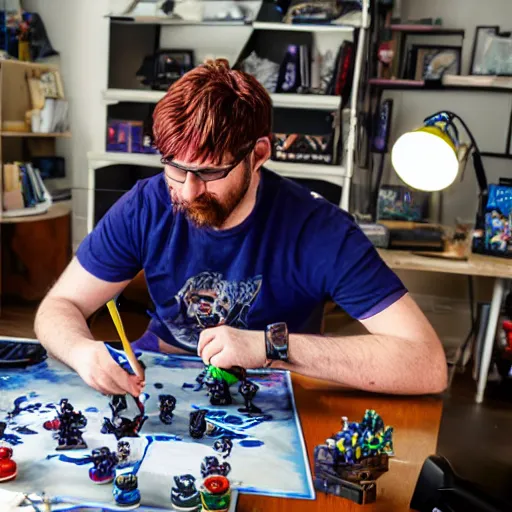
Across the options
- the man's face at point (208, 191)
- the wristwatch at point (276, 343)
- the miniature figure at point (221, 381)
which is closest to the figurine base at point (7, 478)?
the miniature figure at point (221, 381)

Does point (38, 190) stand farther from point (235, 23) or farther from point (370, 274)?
point (370, 274)

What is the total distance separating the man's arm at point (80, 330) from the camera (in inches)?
42.5

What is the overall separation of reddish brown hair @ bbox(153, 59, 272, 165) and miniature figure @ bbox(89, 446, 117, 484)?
567mm

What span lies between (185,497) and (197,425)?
A: 0.20 metres

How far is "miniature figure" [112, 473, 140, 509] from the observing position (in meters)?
0.77

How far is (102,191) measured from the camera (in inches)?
139

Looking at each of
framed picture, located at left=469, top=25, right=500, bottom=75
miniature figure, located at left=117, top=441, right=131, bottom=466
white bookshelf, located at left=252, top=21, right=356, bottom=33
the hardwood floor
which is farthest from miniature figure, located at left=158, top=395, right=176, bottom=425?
framed picture, located at left=469, top=25, right=500, bottom=75

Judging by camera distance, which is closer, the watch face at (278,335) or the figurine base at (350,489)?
the figurine base at (350,489)

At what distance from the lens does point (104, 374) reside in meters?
1.08

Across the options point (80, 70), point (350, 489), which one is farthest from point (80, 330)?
point (80, 70)

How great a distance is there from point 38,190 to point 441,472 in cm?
320

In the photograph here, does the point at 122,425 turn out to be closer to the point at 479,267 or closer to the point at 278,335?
the point at 278,335

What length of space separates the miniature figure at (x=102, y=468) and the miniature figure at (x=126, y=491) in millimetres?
44

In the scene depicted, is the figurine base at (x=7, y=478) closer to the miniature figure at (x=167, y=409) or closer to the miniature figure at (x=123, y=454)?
the miniature figure at (x=123, y=454)
